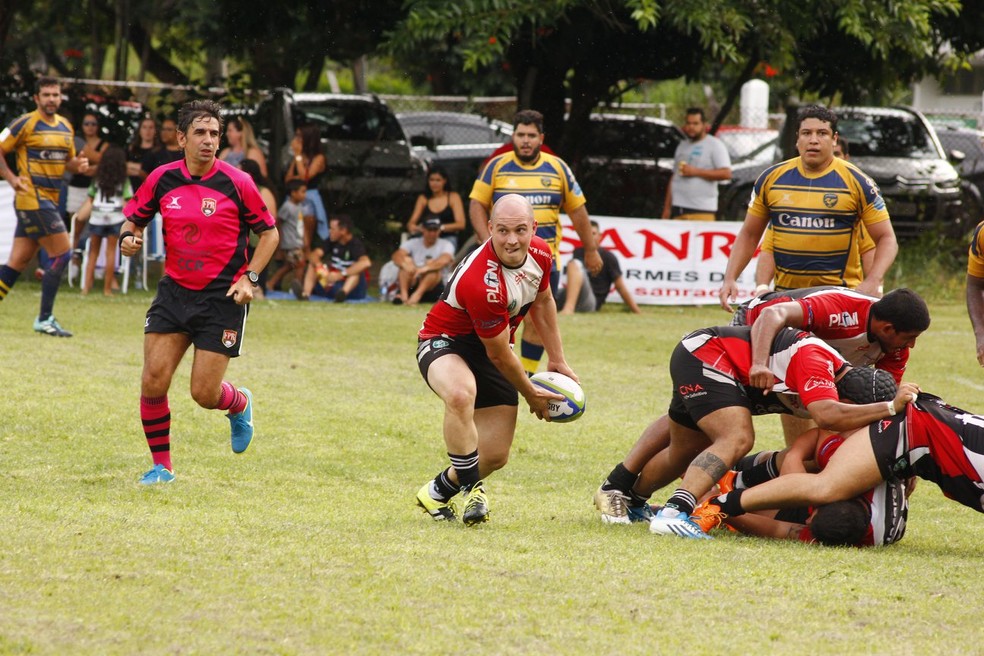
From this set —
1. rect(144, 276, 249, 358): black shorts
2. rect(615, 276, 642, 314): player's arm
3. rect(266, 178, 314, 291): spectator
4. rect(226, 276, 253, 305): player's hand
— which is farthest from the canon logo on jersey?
rect(266, 178, 314, 291): spectator

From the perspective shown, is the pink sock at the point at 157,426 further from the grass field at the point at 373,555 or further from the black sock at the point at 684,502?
the black sock at the point at 684,502

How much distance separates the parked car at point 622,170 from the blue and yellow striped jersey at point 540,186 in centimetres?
919

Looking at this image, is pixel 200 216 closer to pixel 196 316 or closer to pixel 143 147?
pixel 196 316

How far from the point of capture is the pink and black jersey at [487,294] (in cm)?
643

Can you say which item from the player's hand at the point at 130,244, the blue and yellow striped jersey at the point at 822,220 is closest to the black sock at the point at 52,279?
the player's hand at the point at 130,244

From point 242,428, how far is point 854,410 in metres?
3.52

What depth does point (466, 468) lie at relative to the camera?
21.6 feet

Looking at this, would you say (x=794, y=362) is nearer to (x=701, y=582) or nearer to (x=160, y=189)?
(x=701, y=582)

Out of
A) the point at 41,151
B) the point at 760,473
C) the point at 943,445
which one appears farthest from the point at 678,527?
the point at 41,151

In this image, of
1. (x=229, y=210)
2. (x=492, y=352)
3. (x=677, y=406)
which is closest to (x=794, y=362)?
(x=677, y=406)

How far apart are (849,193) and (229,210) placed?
3.80 metres

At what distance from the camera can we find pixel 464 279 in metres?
6.50

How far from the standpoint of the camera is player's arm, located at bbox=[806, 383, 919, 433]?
20.5 ft

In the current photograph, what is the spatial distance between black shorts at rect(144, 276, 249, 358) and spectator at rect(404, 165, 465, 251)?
9.71 m
